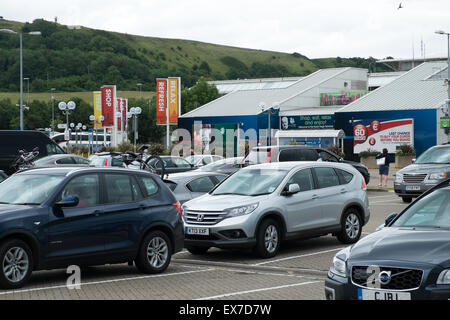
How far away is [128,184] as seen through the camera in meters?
10.9

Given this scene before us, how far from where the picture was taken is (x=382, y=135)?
178 feet

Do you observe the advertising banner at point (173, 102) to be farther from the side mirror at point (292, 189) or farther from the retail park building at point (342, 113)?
the side mirror at point (292, 189)

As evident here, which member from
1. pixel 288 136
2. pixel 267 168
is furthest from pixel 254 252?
pixel 288 136

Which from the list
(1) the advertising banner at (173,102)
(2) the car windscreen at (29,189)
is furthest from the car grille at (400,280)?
(1) the advertising banner at (173,102)

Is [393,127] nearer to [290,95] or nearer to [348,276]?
[290,95]

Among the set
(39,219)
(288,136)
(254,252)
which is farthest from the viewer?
(288,136)

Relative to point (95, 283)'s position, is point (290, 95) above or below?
above

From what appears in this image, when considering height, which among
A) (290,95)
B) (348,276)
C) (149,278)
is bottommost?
(149,278)

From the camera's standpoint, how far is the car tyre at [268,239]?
12372 millimetres

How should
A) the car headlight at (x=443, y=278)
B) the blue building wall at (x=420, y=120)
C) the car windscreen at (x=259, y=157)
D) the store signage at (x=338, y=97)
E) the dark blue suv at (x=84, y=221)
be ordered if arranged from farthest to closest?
the store signage at (x=338, y=97) → the blue building wall at (x=420, y=120) → the car windscreen at (x=259, y=157) → the dark blue suv at (x=84, y=221) → the car headlight at (x=443, y=278)

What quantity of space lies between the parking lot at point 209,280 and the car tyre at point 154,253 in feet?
0.47

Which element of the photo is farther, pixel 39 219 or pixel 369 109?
pixel 369 109

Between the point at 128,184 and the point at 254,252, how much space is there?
287cm
